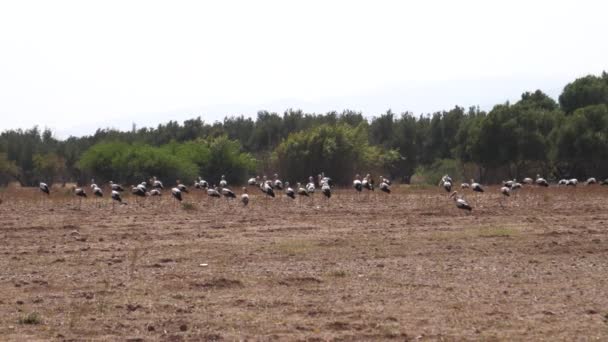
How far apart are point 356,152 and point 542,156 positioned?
12.3m

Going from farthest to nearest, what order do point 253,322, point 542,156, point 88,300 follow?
point 542,156 → point 88,300 → point 253,322

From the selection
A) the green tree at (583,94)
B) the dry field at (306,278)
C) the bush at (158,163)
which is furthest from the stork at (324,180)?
the green tree at (583,94)

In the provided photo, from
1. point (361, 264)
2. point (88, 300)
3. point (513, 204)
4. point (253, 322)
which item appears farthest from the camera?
point (513, 204)

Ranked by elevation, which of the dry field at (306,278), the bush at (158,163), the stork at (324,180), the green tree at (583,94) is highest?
the green tree at (583,94)

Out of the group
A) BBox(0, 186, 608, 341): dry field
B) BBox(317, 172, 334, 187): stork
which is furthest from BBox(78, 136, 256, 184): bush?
BBox(0, 186, 608, 341): dry field

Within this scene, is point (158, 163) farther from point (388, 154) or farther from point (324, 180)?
point (388, 154)

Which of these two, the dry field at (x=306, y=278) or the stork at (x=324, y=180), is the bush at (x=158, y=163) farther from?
the dry field at (x=306, y=278)

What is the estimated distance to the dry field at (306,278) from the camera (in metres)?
10.3

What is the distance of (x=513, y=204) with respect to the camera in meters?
33.4

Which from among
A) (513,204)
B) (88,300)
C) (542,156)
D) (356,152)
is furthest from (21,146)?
(88,300)

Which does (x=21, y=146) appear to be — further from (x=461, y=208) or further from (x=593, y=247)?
(x=593, y=247)

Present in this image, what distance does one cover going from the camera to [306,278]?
545 inches

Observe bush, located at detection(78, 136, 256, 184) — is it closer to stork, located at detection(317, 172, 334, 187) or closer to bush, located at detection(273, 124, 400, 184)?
bush, located at detection(273, 124, 400, 184)

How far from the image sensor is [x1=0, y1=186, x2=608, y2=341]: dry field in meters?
10.3
